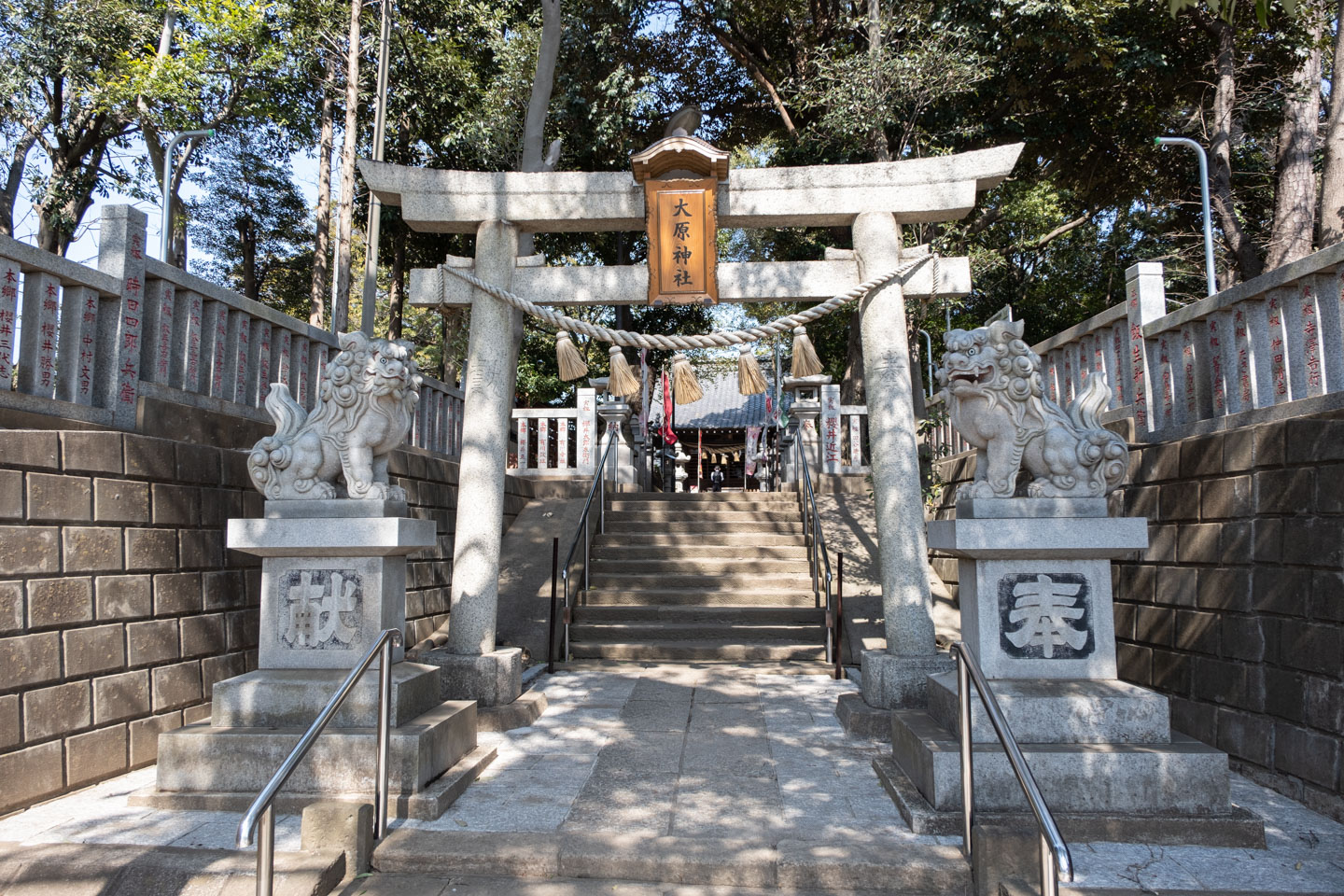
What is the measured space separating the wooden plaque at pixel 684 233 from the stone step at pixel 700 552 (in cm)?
414

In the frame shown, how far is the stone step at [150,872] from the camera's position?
307 cm

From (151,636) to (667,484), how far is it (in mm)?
14950

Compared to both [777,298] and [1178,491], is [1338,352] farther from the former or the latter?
[777,298]

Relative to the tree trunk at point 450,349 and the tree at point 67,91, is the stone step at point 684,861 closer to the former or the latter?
the tree trunk at point 450,349

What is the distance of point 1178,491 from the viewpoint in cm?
521

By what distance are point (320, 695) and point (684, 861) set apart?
2006 mm

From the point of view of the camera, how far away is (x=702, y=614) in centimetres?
813

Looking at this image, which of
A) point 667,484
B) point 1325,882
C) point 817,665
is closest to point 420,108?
point 667,484

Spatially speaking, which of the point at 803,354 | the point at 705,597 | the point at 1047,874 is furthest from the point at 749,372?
the point at 1047,874

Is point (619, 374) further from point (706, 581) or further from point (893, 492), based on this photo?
point (706, 581)

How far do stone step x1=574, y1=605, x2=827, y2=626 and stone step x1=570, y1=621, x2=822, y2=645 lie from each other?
0.38ft

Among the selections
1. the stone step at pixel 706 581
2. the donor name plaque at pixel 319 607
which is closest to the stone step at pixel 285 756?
the donor name plaque at pixel 319 607

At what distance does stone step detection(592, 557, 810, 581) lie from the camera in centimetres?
898

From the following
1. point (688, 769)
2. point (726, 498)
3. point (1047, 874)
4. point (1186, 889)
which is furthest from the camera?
point (726, 498)
